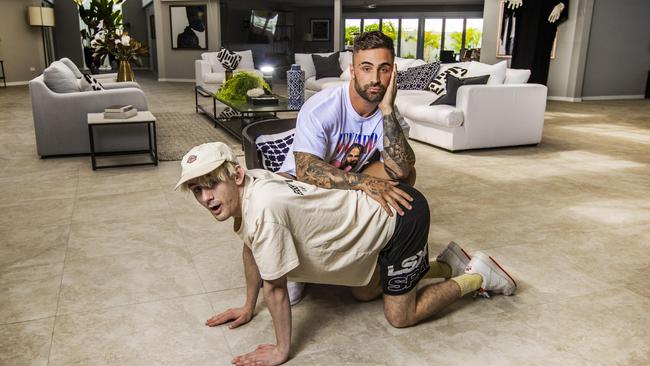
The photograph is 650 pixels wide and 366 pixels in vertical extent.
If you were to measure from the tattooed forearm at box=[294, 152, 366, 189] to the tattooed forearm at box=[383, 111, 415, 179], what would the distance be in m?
0.14

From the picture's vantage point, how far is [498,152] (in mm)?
5145

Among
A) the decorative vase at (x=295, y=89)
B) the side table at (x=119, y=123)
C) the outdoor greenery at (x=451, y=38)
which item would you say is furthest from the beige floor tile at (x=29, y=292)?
the outdoor greenery at (x=451, y=38)

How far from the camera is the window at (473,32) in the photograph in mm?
15727

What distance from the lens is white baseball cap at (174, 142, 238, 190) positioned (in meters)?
1.48

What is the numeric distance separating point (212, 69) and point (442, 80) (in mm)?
4813

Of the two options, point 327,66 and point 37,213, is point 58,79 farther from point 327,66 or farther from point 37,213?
point 327,66

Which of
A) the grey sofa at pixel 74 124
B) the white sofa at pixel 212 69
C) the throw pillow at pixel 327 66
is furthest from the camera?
the white sofa at pixel 212 69

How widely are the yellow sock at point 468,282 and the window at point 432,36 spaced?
14.8 metres

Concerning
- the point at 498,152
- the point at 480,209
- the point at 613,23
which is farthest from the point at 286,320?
the point at 613,23

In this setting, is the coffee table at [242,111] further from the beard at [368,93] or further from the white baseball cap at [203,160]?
the white baseball cap at [203,160]

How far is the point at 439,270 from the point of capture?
2229 millimetres

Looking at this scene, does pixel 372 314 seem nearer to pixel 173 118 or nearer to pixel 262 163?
pixel 262 163

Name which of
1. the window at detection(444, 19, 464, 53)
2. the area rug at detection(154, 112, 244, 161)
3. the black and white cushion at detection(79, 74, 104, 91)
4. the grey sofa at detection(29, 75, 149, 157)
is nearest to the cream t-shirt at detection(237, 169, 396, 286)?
the area rug at detection(154, 112, 244, 161)

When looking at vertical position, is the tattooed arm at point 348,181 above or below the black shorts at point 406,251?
above
